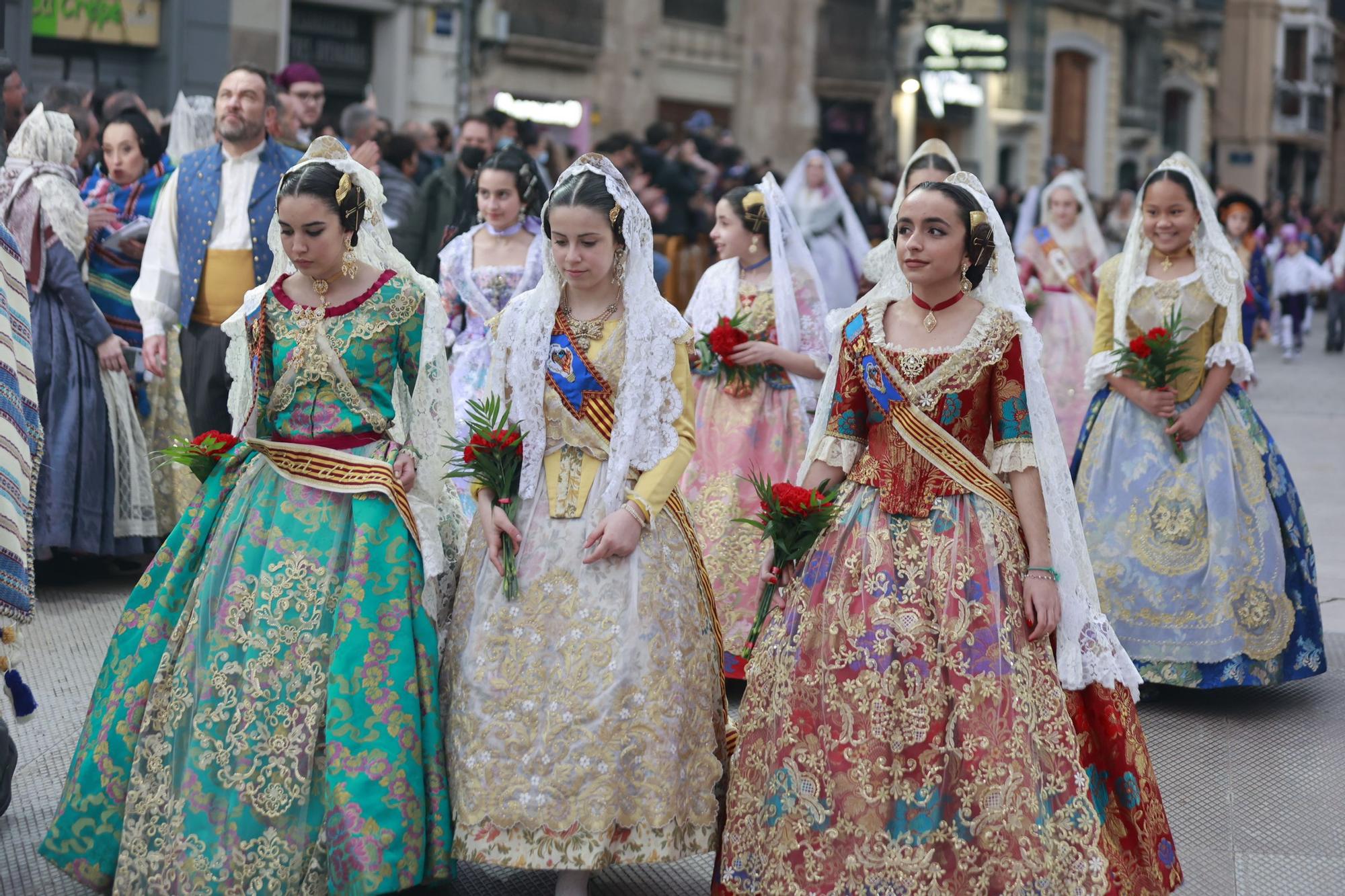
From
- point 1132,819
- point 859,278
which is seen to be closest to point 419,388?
point 1132,819

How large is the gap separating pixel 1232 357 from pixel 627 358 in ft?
9.72

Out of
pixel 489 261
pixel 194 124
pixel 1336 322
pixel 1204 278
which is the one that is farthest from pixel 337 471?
pixel 1336 322

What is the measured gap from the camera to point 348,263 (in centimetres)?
446

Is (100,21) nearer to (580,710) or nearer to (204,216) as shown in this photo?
(204,216)

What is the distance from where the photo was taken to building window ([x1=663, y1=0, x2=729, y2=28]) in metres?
24.0

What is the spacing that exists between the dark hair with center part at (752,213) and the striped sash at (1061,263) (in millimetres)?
3967

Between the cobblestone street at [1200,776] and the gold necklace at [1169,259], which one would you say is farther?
the gold necklace at [1169,259]

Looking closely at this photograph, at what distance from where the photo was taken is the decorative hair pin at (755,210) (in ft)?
22.6

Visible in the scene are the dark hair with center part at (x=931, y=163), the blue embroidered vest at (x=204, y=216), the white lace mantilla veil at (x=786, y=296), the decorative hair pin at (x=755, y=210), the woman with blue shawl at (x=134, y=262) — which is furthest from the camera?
the woman with blue shawl at (x=134, y=262)

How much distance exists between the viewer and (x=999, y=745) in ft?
12.7

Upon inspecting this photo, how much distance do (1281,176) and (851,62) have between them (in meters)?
25.5

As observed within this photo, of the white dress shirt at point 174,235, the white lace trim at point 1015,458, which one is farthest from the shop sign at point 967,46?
the white lace trim at point 1015,458

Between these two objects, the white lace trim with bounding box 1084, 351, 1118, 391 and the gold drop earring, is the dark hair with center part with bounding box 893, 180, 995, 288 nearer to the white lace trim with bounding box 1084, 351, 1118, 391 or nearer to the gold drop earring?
the gold drop earring

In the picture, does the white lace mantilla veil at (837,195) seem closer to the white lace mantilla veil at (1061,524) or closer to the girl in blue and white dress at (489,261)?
the girl in blue and white dress at (489,261)
